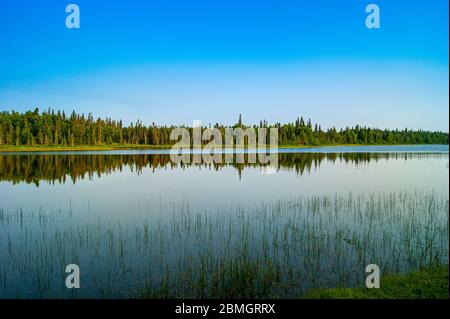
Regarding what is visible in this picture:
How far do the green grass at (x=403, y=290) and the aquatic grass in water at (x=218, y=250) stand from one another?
763mm

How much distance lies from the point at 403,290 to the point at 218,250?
6.42m

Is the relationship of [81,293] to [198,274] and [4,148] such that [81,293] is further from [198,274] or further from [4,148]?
[4,148]

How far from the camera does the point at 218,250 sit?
38.9ft

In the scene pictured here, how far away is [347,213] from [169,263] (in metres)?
11.6

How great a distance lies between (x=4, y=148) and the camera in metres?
109

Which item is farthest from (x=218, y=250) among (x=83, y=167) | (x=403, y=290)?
(x=83, y=167)

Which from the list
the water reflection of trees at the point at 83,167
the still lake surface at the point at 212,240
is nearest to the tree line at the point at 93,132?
the water reflection of trees at the point at 83,167

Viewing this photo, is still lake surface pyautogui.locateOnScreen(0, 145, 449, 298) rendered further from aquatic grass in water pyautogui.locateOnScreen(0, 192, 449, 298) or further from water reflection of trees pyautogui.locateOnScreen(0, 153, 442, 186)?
Answer: water reflection of trees pyautogui.locateOnScreen(0, 153, 442, 186)

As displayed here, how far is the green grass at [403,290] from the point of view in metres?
7.79

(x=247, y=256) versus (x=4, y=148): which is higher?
(x=4, y=148)

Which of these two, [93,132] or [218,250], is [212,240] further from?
[93,132]

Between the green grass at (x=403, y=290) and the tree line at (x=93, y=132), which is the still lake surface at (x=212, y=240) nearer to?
the green grass at (x=403, y=290)
